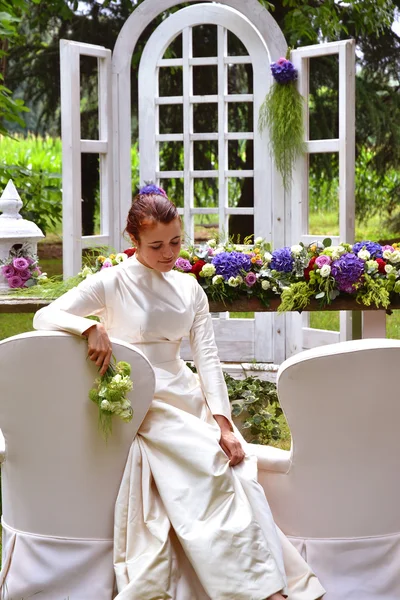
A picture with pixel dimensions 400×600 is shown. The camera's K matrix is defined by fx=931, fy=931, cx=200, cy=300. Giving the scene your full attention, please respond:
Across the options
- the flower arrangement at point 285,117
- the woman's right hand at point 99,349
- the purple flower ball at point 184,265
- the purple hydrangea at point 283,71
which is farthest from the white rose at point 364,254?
the purple hydrangea at point 283,71

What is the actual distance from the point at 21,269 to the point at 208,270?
91 cm

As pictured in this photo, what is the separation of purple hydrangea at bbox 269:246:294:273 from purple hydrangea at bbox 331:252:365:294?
214mm

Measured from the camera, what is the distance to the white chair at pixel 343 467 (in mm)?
2562

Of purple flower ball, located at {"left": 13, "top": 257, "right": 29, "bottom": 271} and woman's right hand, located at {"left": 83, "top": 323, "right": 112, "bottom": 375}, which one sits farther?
purple flower ball, located at {"left": 13, "top": 257, "right": 29, "bottom": 271}

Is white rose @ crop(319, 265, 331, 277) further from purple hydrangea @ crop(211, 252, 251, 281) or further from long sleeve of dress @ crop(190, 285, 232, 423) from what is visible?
long sleeve of dress @ crop(190, 285, 232, 423)

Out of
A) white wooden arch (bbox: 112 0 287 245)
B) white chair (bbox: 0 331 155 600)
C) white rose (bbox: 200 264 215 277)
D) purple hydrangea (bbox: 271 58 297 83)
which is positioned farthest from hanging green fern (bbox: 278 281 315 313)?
purple hydrangea (bbox: 271 58 297 83)

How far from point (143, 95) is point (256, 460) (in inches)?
153

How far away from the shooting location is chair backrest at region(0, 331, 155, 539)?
2.55m

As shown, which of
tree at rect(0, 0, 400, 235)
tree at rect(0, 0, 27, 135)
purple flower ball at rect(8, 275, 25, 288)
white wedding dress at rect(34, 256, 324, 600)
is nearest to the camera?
white wedding dress at rect(34, 256, 324, 600)

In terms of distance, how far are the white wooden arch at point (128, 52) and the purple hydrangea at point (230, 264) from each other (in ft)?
6.46

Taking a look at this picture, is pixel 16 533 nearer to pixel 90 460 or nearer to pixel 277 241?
pixel 90 460

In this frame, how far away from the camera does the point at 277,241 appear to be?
597cm

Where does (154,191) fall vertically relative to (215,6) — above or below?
below

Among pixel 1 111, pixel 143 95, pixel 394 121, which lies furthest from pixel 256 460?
pixel 394 121
